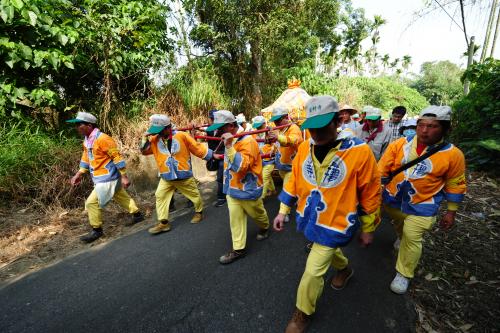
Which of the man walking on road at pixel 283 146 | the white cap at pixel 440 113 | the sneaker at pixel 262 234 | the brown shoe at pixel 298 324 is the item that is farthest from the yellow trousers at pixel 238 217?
the white cap at pixel 440 113

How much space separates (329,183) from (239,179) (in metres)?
1.46

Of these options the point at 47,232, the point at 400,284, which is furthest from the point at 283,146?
the point at 47,232

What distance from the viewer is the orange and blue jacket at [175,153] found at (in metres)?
4.25

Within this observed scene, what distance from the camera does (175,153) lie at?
14.0ft

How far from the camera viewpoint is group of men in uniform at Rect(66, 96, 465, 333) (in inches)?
83.5

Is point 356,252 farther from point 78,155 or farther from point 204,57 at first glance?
point 204,57

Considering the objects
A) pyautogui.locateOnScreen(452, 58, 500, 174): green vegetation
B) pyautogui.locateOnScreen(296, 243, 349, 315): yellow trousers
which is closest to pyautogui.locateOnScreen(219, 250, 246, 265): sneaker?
pyautogui.locateOnScreen(296, 243, 349, 315): yellow trousers

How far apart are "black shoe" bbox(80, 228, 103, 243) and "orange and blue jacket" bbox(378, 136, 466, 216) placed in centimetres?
445

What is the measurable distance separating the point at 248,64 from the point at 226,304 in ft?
29.9

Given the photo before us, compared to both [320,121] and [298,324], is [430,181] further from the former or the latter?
[298,324]

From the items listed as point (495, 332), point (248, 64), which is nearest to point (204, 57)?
point (248, 64)

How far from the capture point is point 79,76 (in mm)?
Answer: 6207

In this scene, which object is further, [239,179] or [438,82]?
[438,82]

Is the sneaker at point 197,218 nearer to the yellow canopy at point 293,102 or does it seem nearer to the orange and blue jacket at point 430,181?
the orange and blue jacket at point 430,181
